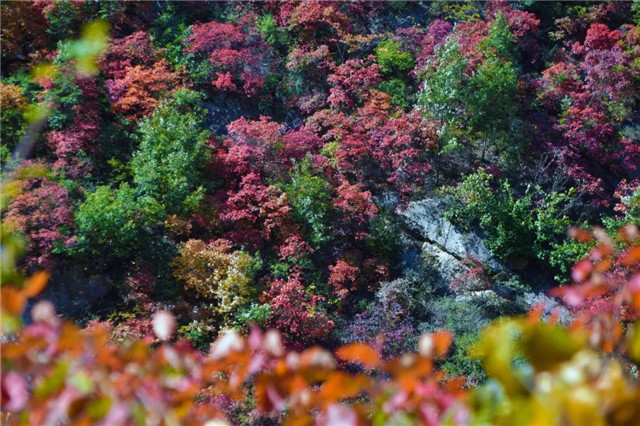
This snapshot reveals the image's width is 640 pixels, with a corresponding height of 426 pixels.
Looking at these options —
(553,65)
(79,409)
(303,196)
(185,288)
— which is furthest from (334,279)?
(79,409)

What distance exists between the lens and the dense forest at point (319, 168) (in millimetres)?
6398

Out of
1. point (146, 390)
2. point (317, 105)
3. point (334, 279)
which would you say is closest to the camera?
point (146, 390)

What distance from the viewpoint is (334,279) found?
6.97m

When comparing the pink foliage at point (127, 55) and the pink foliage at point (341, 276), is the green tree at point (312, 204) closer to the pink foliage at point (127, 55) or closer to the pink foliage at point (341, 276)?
the pink foliage at point (341, 276)

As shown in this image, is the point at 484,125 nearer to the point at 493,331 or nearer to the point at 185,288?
the point at 185,288

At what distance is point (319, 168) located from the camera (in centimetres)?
773

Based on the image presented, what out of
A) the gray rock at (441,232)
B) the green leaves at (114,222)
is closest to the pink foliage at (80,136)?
the green leaves at (114,222)

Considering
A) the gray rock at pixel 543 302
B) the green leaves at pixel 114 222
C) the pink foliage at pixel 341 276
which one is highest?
the green leaves at pixel 114 222

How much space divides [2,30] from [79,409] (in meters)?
8.53

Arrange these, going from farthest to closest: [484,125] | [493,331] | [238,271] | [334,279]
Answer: [484,125] < [334,279] < [238,271] < [493,331]

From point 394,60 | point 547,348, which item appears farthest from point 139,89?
point 547,348

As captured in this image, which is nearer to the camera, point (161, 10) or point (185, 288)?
point (185, 288)

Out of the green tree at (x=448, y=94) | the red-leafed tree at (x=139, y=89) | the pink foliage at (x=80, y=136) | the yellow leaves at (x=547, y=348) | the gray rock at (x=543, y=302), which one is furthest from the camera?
the red-leafed tree at (x=139, y=89)

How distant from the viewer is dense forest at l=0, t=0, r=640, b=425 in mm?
6398
